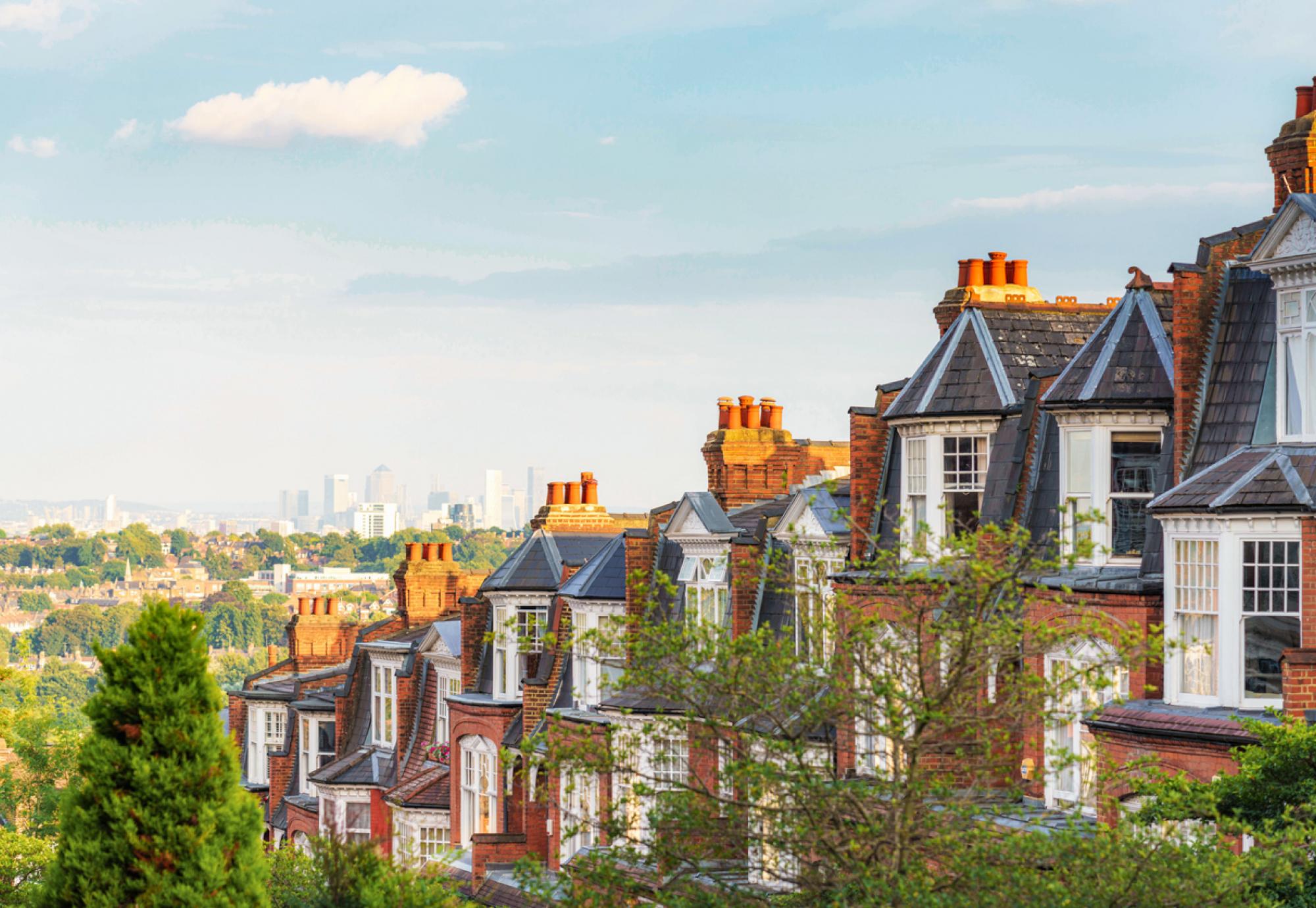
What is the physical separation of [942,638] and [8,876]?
30031 millimetres

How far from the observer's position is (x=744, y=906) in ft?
61.3

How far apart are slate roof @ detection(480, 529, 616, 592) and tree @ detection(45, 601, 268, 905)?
18497 mm

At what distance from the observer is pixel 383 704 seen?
169 ft

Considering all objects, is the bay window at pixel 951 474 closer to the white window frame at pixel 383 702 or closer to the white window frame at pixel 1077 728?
Result: the white window frame at pixel 1077 728

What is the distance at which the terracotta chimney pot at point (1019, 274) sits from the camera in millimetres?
31953

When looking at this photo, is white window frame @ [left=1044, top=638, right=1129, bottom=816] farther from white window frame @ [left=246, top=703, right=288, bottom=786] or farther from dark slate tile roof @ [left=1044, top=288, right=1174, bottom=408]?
white window frame @ [left=246, top=703, right=288, bottom=786]

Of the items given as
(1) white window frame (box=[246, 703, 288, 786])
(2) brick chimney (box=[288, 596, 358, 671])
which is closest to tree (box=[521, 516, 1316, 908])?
(1) white window frame (box=[246, 703, 288, 786])

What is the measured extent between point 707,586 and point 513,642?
8.31m

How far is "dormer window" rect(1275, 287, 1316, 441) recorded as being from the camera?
2331cm

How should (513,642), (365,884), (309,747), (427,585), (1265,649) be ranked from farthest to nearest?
(427,585)
(309,747)
(513,642)
(365,884)
(1265,649)

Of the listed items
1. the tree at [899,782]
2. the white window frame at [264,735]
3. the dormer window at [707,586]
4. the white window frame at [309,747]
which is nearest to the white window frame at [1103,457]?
the tree at [899,782]

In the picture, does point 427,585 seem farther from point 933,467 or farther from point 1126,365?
point 1126,365

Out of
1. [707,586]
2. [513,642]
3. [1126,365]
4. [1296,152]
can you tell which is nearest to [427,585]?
[513,642]

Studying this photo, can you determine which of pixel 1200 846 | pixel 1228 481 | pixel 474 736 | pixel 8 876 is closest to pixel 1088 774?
pixel 1228 481
